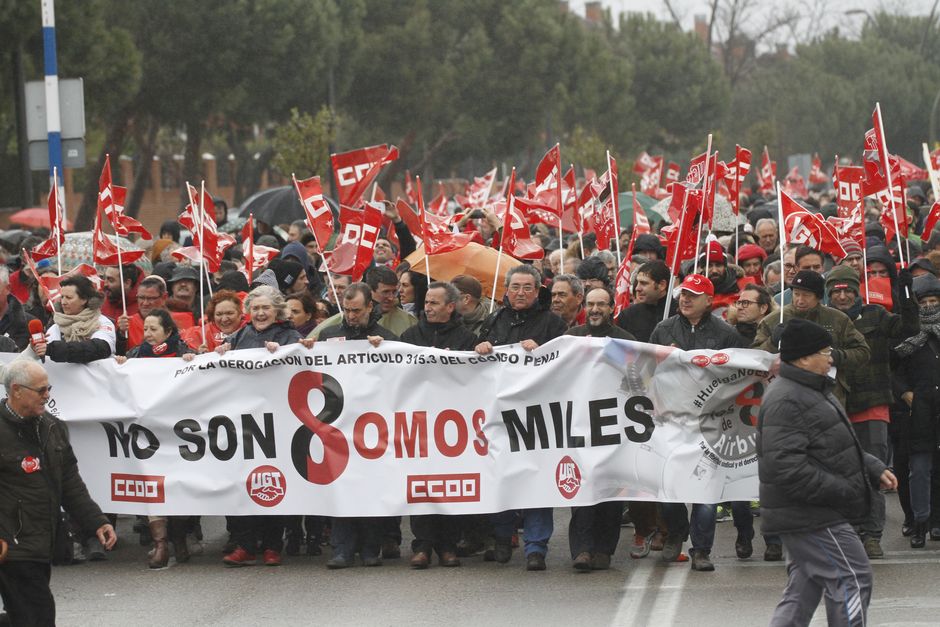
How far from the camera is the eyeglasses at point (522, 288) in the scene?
9.47 metres

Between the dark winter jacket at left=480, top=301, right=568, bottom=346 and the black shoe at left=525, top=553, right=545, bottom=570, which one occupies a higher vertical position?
the dark winter jacket at left=480, top=301, right=568, bottom=346

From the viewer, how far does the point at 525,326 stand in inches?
376

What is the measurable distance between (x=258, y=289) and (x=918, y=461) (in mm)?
4245

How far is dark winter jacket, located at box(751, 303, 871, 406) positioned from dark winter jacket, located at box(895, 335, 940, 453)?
74 cm

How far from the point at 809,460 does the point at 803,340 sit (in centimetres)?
51

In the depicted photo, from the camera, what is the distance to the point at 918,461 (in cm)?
959

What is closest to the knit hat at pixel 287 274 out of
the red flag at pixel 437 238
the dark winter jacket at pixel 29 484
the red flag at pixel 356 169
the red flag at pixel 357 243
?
the red flag at pixel 356 169

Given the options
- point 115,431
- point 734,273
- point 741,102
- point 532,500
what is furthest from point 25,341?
point 741,102

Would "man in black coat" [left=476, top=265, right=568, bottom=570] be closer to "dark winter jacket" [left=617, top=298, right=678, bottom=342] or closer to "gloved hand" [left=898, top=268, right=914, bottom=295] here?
"dark winter jacket" [left=617, top=298, right=678, bottom=342]

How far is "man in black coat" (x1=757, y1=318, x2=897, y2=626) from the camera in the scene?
21.4 feet

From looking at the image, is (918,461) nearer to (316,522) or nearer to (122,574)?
(316,522)

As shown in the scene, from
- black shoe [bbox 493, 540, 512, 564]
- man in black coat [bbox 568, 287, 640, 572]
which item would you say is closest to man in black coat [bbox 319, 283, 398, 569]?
black shoe [bbox 493, 540, 512, 564]

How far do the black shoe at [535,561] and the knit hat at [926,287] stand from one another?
292 cm

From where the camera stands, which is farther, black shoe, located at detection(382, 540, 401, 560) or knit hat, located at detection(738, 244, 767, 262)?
knit hat, located at detection(738, 244, 767, 262)
